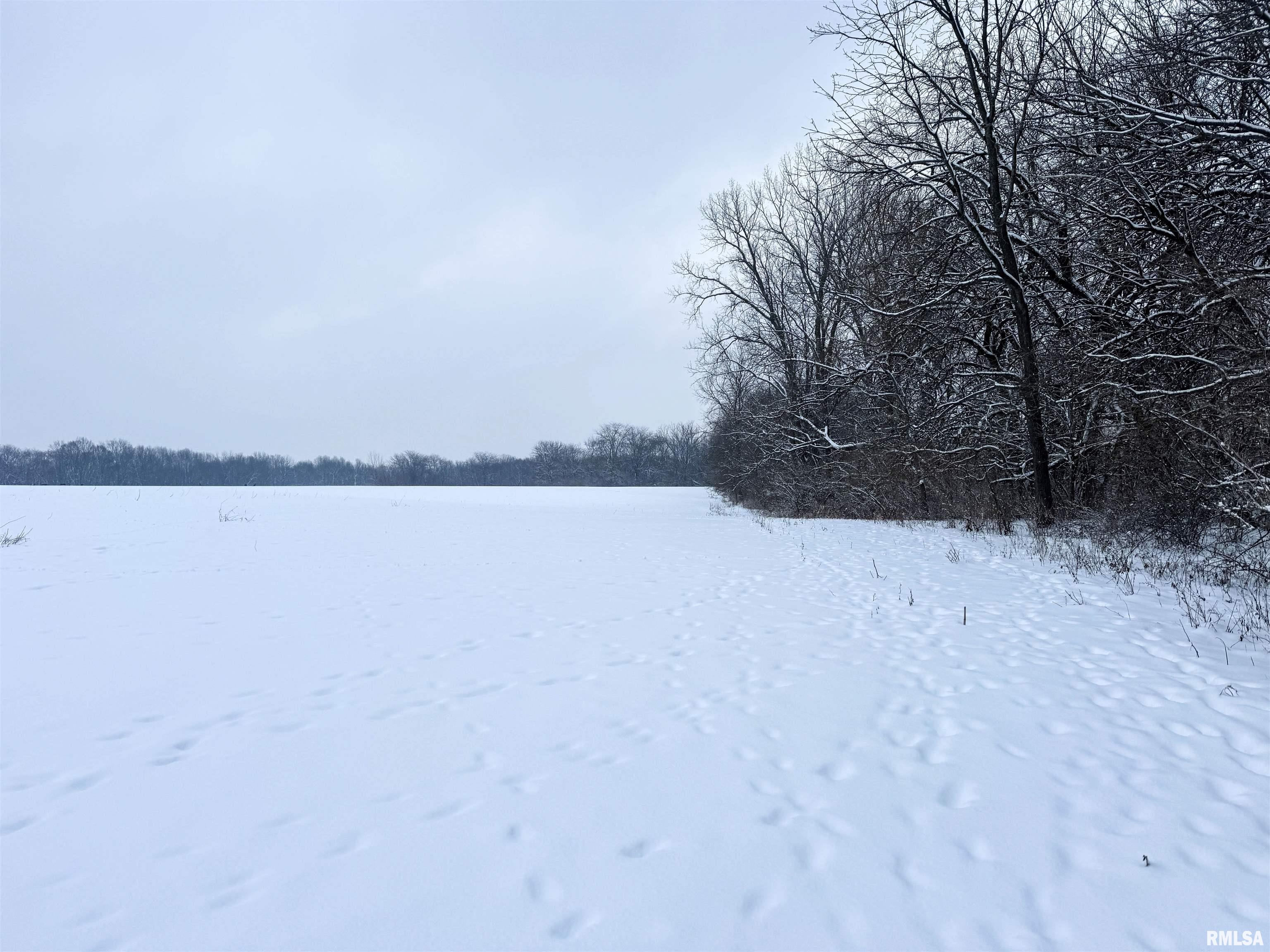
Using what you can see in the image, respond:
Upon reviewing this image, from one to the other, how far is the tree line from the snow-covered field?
2579 mm

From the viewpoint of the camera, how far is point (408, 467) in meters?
114

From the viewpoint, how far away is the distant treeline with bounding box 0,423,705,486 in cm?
8606

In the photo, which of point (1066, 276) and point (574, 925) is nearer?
point (574, 925)

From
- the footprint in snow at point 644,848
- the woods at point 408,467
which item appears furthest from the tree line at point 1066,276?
the woods at point 408,467

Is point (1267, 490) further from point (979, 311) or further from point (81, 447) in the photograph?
point (81, 447)

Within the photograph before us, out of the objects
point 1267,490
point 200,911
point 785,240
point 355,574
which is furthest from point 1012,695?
point 785,240

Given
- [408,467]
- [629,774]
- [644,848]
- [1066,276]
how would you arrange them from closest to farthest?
1. [644,848]
2. [629,774]
3. [1066,276]
4. [408,467]

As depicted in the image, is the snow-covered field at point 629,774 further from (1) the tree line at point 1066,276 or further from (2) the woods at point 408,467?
(2) the woods at point 408,467

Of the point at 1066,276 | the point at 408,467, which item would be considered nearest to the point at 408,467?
the point at 408,467

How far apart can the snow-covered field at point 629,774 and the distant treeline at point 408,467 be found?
258 ft
